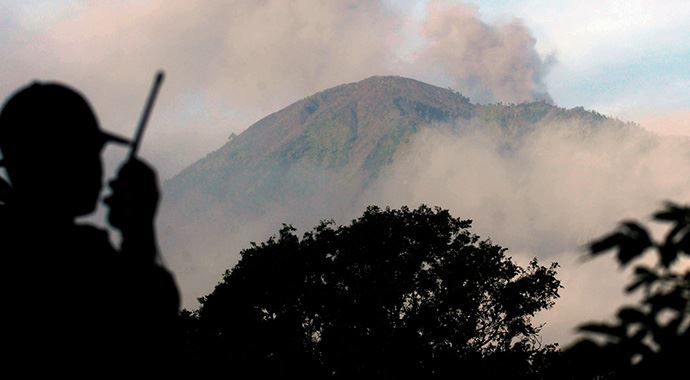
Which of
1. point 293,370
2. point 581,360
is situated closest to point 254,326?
point 293,370

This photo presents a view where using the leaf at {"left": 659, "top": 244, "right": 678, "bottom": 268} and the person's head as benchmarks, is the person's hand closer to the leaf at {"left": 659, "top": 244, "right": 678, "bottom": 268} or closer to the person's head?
the person's head

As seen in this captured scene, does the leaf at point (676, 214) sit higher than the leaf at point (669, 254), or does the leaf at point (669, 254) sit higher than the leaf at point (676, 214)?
the leaf at point (676, 214)

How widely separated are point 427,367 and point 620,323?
48.2 m

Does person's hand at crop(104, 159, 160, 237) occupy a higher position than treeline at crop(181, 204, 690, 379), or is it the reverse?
treeline at crop(181, 204, 690, 379)

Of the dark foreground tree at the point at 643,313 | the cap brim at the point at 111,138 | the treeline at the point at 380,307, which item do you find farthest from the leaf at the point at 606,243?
the treeline at the point at 380,307

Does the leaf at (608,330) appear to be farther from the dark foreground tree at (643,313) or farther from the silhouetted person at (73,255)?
the silhouetted person at (73,255)

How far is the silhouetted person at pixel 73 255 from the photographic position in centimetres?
357

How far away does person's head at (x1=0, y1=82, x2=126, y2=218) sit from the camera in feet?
12.6

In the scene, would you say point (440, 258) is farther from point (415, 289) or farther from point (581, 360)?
point (581, 360)

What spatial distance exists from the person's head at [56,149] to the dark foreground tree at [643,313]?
2120 mm

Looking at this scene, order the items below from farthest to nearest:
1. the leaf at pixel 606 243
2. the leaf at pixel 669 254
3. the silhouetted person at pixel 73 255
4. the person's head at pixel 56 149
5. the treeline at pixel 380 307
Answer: the treeline at pixel 380 307 < the leaf at pixel 669 254 < the leaf at pixel 606 243 < the person's head at pixel 56 149 < the silhouetted person at pixel 73 255

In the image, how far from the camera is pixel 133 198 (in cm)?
360

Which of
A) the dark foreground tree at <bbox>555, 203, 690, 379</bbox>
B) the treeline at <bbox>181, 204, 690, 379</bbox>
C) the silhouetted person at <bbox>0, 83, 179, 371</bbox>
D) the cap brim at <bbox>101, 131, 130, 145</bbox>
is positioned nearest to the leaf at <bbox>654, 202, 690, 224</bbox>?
the dark foreground tree at <bbox>555, 203, 690, 379</bbox>

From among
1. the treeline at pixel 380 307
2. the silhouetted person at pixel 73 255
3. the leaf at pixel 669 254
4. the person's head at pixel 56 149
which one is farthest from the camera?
the treeline at pixel 380 307
